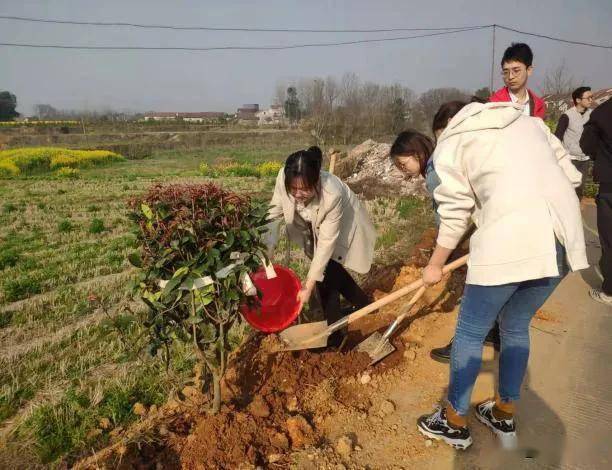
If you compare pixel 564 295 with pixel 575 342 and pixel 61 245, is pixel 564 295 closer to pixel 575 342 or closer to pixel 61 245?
pixel 575 342

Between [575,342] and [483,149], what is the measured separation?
2346 millimetres

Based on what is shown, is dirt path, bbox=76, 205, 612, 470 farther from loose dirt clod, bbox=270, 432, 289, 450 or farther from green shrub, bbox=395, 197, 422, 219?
green shrub, bbox=395, 197, 422, 219

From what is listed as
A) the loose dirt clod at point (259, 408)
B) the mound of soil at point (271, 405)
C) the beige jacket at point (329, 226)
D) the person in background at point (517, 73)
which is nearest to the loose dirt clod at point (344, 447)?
the mound of soil at point (271, 405)

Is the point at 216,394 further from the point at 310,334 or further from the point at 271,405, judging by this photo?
the point at 310,334

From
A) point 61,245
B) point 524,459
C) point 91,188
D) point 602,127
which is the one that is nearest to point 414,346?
point 524,459

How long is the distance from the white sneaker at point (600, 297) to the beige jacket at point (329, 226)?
2.39 m

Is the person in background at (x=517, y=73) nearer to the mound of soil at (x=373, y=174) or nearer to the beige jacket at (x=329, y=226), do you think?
the beige jacket at (x=329, y=226)

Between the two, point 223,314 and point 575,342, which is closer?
point 223,314

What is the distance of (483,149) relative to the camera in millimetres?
1903

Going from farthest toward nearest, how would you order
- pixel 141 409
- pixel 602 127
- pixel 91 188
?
1. pixel 91 188
2. pixel 602 127
3. pixel 141 409

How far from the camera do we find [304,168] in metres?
2.50

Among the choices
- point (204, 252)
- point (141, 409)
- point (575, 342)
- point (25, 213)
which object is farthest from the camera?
point (25, 213)

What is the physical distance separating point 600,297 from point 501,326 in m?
2.47

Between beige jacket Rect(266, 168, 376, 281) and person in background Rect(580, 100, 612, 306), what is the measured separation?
2.25m
